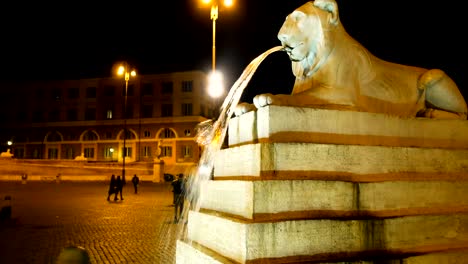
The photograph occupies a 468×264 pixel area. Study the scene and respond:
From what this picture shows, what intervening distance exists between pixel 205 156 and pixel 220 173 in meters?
0.93

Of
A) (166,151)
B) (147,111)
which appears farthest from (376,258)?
(147,111)

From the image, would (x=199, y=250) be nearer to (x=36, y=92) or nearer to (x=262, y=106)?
(x=262, y=106)

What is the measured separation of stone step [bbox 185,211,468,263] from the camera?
Result: 3.50 meters

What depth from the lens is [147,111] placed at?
66.6 metres

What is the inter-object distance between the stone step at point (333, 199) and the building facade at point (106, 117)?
5554 centimetres

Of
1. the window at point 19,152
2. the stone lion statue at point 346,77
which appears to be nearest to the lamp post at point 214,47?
the stone lion statue at point 346,77

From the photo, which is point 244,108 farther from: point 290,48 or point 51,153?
point 51,153

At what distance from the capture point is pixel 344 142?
427cm

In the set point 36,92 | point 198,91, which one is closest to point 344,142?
point 198,91

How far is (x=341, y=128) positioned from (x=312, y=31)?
116 centimetres

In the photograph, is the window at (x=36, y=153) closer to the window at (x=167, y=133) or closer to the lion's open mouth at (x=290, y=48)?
the window at (x=167, y=133)

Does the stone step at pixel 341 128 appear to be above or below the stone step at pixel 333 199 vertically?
above

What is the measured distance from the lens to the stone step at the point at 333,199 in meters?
3.66

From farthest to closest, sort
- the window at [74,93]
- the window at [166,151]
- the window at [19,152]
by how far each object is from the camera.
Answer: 1. the window at [19,152]
2. the window at [74,93]
3. the window at [166,151]
